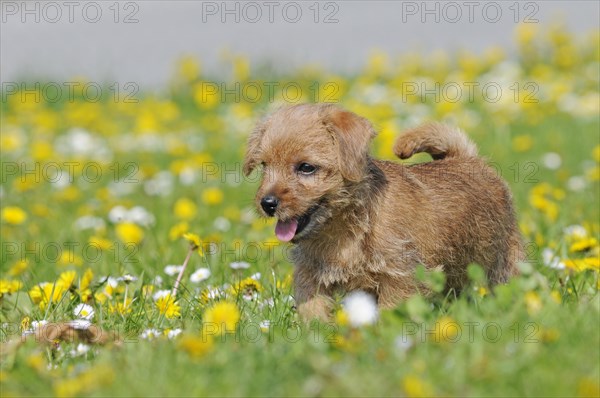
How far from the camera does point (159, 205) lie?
6.61 meters

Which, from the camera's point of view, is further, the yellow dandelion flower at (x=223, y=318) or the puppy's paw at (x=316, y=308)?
the puppy's paw at (x=316, y=308)

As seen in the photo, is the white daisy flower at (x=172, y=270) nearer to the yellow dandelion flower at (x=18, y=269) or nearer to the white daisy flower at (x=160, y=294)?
the white daisy flower at (x=160, y=294)

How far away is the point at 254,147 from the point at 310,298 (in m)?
0.66

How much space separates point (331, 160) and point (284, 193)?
9.5 inches

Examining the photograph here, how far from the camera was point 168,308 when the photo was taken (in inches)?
143

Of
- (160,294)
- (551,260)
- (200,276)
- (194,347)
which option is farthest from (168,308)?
(551,260)

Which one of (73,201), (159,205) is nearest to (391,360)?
(159,205)

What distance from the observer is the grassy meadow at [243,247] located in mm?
2598

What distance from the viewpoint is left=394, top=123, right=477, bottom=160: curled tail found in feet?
14.1

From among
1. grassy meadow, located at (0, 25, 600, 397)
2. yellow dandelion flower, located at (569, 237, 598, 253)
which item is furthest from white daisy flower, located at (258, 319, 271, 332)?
yellow dandelion flower, located at (569, 237, 598, 253)

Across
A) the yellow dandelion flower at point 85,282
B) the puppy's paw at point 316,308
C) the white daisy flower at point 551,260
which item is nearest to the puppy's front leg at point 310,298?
the puppy's paw at point 316,308

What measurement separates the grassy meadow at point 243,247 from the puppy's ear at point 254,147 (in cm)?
38

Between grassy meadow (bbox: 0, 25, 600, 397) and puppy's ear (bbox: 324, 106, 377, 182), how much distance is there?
0.49 meters

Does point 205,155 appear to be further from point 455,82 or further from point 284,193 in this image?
point 284,193
